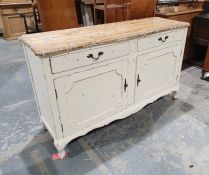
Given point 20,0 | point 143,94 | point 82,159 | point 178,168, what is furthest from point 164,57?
point 20,0

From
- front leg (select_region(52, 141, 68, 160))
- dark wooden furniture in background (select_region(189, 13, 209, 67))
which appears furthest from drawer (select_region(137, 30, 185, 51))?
dark wooden furniture in background (select_region(189, 13, 209, 67))

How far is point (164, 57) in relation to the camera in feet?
5.87

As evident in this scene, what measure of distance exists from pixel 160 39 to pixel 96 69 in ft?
2.09

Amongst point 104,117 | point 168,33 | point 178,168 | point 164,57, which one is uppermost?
point 168,33

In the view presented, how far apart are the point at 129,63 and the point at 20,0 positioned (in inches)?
155

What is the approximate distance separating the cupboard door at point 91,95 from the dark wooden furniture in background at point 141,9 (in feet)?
2.48

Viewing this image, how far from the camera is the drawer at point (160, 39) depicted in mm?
1556

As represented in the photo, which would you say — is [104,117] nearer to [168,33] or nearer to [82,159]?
[82,159]

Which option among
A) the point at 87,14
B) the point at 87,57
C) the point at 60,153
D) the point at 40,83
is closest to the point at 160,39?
the point at 87,57

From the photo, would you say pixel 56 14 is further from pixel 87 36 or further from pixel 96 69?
pixel 96 69

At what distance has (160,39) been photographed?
5.43ft

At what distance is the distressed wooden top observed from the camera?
117 centimetres

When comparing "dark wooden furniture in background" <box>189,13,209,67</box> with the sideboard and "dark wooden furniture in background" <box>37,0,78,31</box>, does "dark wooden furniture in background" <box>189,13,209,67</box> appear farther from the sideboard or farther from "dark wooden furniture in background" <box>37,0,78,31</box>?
"dark wooden furniture in background" <box>37,0,78,31</box>

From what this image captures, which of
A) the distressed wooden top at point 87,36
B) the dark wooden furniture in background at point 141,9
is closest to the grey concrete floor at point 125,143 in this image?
the distressed wooden top at point 87,36
